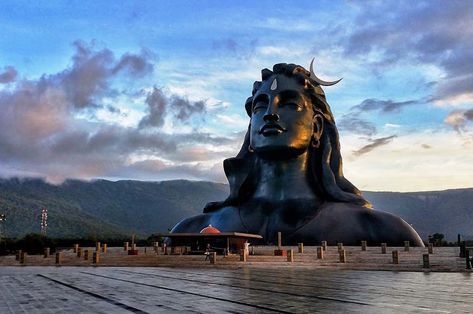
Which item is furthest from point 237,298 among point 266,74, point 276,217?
point 266,74

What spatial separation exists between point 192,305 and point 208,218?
31.9 metres

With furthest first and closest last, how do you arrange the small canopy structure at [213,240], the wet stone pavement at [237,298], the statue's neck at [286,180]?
the statue's neck at [286,180] < the small canopy structure at [213,240] < the wet stone pavement at [237,298]

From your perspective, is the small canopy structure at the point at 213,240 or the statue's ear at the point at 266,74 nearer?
the small canopy structure at the point at 213,240

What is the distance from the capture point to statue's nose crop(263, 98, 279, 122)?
3741 centimetres

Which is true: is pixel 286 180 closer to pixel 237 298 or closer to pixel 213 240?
pixel 213 240

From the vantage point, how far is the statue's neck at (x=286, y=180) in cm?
3819

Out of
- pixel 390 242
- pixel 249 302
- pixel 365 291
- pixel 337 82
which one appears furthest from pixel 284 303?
pixel 337 82

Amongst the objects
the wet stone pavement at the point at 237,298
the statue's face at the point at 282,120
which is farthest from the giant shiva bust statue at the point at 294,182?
the wet stone pavement at the point at 237,298

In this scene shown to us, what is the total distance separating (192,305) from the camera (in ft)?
29.0

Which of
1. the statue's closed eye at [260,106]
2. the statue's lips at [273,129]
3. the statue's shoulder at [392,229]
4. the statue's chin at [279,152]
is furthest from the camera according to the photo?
the statue's closed eye at [260,106]

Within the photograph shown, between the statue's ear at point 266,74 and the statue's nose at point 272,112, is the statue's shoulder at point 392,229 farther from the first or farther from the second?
the statue's ear at point 266,74

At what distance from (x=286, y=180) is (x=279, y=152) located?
2358 millimetres

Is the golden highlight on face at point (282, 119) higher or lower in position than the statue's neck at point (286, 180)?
higher

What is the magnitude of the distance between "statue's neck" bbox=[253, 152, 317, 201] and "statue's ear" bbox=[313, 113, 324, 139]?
1944 millimetres
